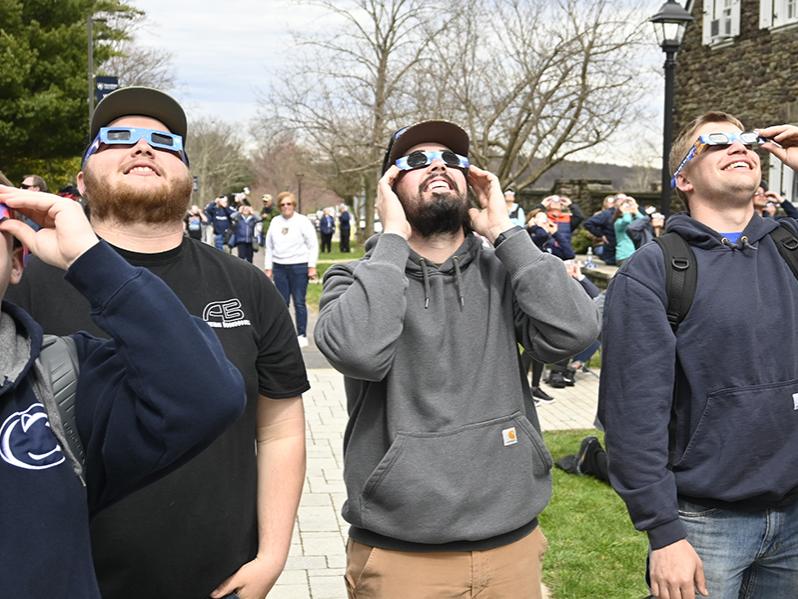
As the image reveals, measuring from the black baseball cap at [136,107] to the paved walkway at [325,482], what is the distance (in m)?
2.79

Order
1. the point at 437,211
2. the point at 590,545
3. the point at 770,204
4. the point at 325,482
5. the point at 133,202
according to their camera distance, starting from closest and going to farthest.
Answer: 1. the point at 133,202
2. the point at 437,211
3. the point at 590,545
4. the point at 325,482
5. the point at 770,204

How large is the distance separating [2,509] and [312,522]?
4338mm

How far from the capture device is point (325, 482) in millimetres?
6609

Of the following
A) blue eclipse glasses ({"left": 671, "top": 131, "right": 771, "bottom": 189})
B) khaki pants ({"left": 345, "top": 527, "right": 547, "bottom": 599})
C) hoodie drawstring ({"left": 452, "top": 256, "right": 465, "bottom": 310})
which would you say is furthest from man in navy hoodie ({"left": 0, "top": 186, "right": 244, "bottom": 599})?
blue eclipse glasses ({"left": 671, "top": 131, "right": 771, "bottom": 189})

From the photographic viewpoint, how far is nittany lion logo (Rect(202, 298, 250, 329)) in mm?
2500

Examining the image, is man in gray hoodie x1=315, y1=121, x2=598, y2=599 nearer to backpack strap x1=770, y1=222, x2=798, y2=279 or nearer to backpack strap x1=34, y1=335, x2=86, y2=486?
backpack strap x1=770, y1=222, x2=798, y2=279

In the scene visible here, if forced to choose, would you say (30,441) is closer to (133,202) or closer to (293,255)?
(133,202)

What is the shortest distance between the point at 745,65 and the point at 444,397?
22004 mm

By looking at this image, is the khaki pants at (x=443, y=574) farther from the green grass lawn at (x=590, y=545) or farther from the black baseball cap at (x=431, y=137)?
the green grass lawn at (x=590, y=545)

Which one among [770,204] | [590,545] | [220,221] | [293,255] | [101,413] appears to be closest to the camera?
[101,413]

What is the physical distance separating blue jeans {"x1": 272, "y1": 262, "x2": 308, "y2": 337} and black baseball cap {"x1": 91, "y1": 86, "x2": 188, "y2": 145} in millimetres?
10013

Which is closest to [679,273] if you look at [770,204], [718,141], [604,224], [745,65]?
[718,141]

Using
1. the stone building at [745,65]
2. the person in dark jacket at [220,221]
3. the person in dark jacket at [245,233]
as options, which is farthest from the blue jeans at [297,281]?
the person in dark jacket at [220,221]

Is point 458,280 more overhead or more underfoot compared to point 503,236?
more underfoot
